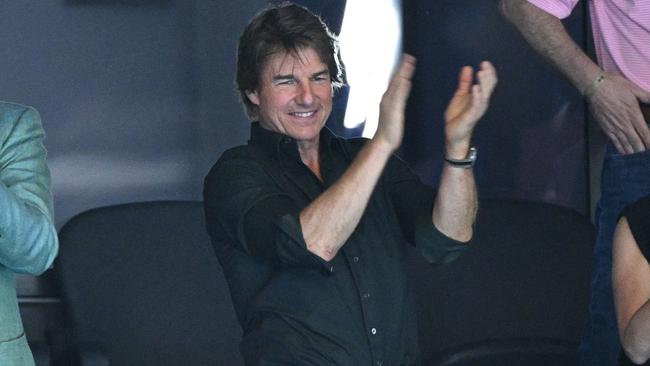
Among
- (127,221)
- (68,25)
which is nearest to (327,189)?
(127,221)

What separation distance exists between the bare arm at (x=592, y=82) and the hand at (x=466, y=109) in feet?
2.02

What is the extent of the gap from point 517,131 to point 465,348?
111cm

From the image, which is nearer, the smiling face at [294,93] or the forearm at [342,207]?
the forearm at [342,207]

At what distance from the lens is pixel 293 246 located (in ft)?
8.88

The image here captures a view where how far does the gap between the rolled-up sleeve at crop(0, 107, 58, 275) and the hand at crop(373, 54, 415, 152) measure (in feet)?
2.13

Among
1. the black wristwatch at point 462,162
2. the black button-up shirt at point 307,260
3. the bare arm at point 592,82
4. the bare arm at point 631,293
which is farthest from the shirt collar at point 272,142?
the bare arm at point 592,82

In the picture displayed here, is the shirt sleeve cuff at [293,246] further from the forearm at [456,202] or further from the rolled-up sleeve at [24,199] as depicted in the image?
the rolled-up sleeve at [24,199]

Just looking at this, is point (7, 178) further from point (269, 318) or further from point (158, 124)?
point (158, 124)

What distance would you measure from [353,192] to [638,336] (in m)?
0.60

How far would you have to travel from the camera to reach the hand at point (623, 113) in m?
3.28

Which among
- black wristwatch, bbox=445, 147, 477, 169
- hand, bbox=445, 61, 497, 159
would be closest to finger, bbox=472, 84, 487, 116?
hand, bbox=445, 61, 497, 159

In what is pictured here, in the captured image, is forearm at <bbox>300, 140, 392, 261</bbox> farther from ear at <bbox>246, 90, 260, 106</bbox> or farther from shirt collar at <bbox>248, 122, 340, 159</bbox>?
ear at <bbox>246, 90, 260, 106</bbox>

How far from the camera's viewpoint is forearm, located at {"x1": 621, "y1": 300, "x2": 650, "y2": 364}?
2.62m

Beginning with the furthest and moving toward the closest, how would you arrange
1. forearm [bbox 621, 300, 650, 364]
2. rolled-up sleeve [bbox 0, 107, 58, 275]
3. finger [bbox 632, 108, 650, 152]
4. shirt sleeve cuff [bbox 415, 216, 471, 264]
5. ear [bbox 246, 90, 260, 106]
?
finger [bbox 632, 108, 650, 152], ear [bbox 246, 90, 260, 106], shirt sleeve cuff [bbox 415, 216, 471, 264], forearm [bbox 621, 300, 650, 364], rolled-up sleeve [bbox 0, 107, 58, 275]
